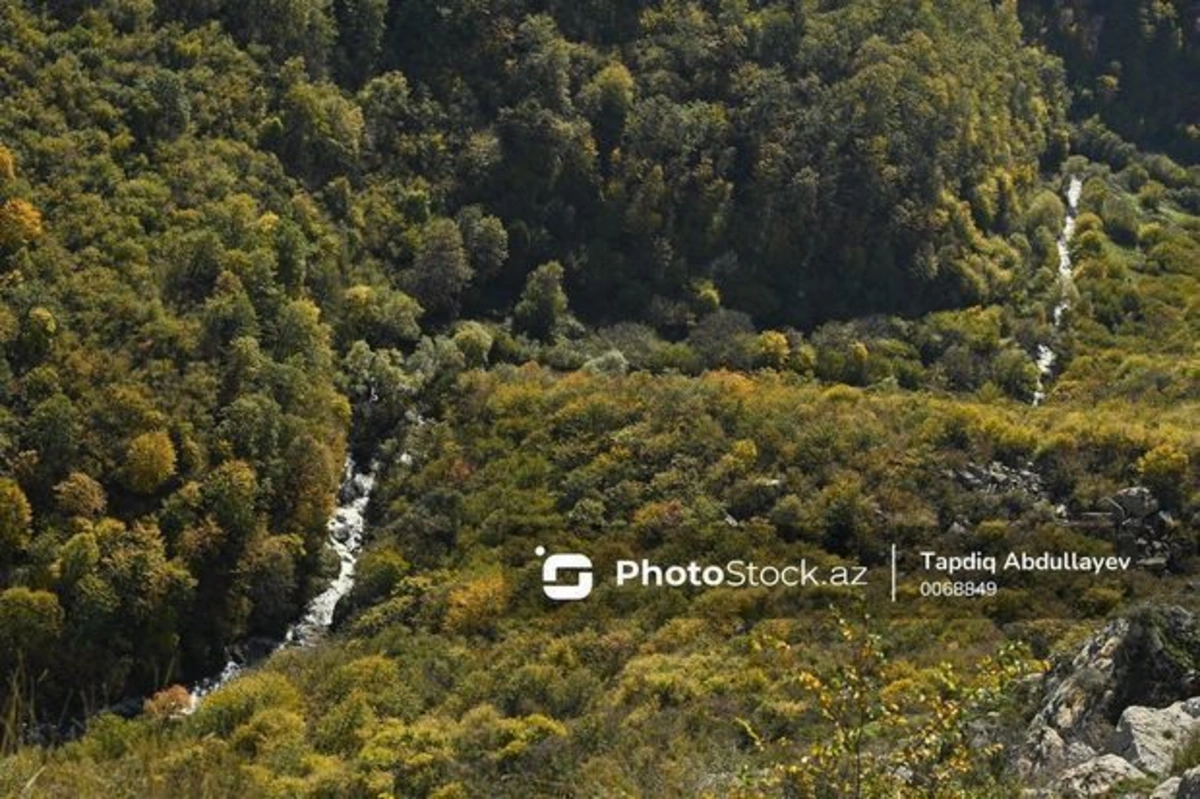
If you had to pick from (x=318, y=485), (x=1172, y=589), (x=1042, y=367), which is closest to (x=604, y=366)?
(x=318, y=485)

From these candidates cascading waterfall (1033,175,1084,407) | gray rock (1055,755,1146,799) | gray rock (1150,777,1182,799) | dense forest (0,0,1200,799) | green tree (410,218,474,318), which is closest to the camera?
gray rock (1150,777,1182,799)

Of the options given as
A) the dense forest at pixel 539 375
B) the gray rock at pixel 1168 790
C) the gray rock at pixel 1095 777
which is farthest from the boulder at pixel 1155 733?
the dense forest at pixel 539 375

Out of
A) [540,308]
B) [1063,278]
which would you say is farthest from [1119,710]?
[1063,278]

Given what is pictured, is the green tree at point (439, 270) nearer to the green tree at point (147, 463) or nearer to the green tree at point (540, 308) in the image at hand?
the green tree at point (540, 308)

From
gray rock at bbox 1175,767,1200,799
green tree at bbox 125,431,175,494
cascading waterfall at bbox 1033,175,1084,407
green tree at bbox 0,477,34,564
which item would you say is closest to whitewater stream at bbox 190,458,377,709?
green tree at bbox 125,431,175,494

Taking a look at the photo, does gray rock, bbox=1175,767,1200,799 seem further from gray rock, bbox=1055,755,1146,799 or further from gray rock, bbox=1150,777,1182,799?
gray rock, bbox=1055,755,1146,799

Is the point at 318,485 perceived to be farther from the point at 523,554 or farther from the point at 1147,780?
the point at 1147,780
